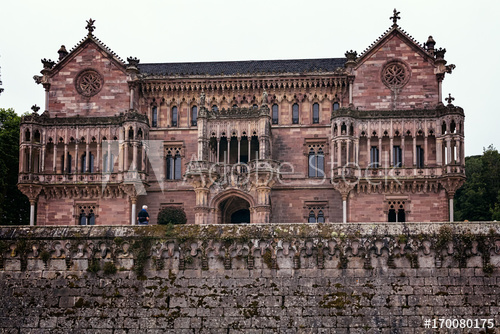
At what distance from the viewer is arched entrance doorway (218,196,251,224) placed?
4777 centimetres

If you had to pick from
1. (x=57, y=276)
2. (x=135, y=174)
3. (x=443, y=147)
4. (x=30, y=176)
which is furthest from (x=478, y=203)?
(x=57, y=276)

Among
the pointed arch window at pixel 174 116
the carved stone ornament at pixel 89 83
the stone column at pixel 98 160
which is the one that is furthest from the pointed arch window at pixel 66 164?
the pointed arch window at pixel 174 116

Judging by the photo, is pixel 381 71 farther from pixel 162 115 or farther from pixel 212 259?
pixel 212 259

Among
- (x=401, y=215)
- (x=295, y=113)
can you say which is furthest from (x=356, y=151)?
(x=295, y=113)

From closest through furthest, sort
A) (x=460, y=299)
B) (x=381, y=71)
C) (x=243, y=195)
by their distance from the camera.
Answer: (x=460, y=299) < (x=243, y=195) < (x=381, y=71)

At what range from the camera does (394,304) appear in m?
→ 20.4

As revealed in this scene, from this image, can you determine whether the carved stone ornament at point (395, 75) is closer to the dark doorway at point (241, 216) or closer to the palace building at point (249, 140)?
the palace building at point (249, 140)

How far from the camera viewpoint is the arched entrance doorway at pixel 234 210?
157ft

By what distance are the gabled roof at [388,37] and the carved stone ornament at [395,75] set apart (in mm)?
1689

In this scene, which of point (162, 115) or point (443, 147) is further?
point (162, 115)

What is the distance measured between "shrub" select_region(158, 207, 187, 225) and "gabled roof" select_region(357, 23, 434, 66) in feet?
59.1

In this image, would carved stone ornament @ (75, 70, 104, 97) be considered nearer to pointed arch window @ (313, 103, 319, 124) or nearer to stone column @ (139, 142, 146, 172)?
stone column @ (139, 142, 146, 172)

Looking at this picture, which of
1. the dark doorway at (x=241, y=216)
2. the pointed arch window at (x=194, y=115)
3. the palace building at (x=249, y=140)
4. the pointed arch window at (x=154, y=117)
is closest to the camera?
the palace building at (x=249, y=140)

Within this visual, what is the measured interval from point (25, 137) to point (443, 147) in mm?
31675
